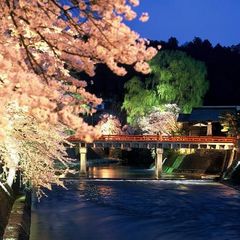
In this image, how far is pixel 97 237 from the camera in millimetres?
19344

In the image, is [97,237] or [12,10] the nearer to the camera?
[12,10]

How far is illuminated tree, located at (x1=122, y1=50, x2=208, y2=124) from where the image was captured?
53031mm

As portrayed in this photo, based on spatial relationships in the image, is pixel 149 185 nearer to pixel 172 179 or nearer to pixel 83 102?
pixel 172 179

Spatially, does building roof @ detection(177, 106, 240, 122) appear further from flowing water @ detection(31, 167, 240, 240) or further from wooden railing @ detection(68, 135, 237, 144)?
flowing water @ detection(31, 167, 240, 240)

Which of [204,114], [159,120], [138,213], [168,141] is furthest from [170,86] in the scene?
[138,213]

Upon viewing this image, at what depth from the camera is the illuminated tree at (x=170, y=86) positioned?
53.0 m

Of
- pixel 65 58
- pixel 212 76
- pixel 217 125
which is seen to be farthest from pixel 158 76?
pixel 65 58

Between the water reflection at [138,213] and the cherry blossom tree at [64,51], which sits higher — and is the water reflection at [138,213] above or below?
below

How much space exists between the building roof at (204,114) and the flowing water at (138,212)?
1457cm

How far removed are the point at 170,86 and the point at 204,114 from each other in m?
5.16

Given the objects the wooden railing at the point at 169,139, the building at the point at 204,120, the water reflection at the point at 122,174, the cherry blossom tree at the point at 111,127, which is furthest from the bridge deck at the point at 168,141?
the cherry blossom tree at the point at 111,127

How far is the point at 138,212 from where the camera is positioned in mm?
25844

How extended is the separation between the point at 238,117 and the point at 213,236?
2701 centimetres

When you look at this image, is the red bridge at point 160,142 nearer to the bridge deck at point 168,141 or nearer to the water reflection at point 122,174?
the bridge deck at point 168,141
